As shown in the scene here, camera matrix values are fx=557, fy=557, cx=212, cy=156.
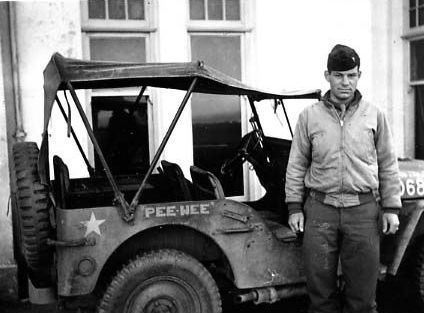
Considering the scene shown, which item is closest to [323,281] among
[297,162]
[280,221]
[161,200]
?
[297,162]

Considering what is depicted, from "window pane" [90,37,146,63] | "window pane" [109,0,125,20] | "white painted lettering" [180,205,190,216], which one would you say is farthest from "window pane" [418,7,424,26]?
"white painted lettering" [180,205,190,216]

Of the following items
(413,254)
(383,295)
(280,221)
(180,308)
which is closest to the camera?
(180,308)

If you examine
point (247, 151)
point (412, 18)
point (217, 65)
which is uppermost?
point (412, 18)

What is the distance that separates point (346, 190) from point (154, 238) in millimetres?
1407

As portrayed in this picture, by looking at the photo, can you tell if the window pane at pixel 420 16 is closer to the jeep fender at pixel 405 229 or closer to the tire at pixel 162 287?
the jeep fender at pixel 405 229

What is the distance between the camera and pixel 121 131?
6406 millimetres

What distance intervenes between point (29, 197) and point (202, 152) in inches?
128

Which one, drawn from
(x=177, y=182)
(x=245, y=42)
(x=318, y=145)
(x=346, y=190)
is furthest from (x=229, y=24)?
(x=346, y=190)

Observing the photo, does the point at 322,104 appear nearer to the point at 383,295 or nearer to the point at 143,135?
the point at 383,295

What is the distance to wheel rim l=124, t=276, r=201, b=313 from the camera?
12.7 feet

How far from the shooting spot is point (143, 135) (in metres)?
6.49

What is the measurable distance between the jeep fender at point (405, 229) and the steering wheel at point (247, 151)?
4.60 feet

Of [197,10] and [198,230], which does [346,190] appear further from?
[197,10]

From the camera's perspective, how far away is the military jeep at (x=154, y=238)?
3740 mm
